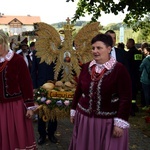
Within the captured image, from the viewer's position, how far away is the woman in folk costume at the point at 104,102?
3.10 metres

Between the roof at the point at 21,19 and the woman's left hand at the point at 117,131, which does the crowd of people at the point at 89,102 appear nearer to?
the woman's left hand at the point at 117,131

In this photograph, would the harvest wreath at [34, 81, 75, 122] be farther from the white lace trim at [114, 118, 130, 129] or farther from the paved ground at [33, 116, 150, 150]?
the white lace trim at [114, 118, 130, 129]

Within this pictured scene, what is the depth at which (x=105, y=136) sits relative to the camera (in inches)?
127

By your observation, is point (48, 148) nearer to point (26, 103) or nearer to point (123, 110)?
point (26, 103)

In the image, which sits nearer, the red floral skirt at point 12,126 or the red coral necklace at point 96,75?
the red coral necklace at point 96,75

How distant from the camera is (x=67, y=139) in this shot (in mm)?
5477

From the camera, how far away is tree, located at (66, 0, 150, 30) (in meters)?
10.4

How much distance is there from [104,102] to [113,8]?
8.32 meters

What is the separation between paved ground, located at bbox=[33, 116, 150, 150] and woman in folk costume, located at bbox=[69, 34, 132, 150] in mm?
1813

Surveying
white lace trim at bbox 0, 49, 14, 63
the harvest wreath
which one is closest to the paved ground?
the harvest wreath

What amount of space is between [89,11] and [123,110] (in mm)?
10443

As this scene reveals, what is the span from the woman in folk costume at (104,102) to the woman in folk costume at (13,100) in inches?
31.7

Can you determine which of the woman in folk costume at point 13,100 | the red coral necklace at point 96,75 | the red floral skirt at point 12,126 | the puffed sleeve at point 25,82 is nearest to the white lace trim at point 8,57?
the woman in folk costume at point 13,100

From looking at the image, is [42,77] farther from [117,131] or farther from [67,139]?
[117,131]
